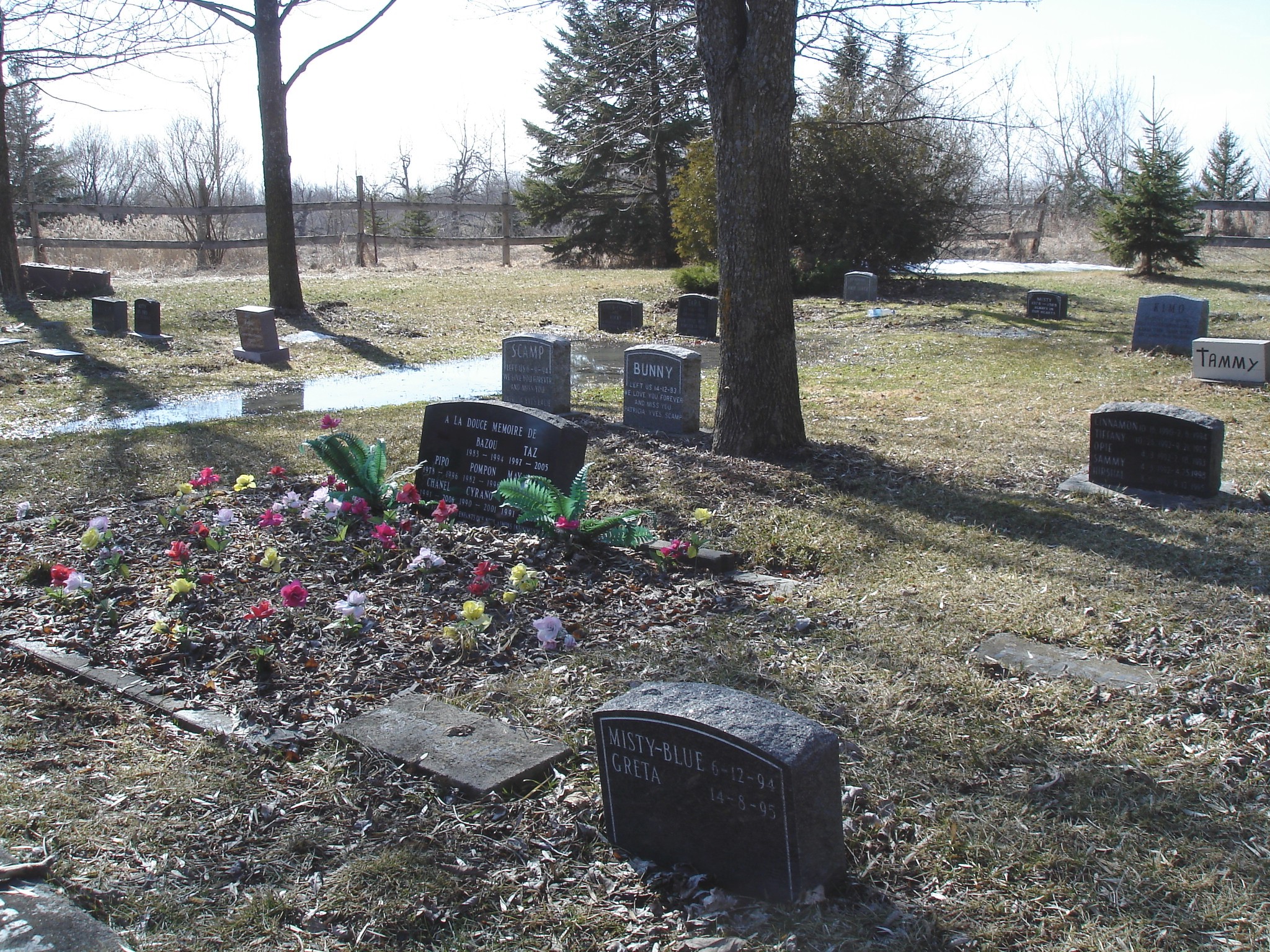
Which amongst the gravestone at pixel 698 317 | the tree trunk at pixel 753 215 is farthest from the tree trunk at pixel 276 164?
the tree trunk at pixel 753 215

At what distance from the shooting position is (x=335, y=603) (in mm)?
4688

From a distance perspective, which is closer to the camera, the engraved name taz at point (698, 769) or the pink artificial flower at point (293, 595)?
the engraved name taz at point (698, 769)

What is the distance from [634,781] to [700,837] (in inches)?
9.6

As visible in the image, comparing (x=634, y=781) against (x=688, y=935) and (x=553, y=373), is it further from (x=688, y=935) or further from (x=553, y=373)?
(x=553, y=373)

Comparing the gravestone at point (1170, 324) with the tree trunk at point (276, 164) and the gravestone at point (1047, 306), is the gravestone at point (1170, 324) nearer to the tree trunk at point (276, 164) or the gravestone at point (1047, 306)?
the gravestone at point (1047, 306)

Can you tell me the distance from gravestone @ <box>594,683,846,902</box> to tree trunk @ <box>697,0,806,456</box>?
488 centimetres

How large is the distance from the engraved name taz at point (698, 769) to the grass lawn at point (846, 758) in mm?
269

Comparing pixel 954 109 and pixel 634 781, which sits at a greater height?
pixel 954 109

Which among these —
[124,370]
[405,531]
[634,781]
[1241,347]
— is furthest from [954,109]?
[124,370]

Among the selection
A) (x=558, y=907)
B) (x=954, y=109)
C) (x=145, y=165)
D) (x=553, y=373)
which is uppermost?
(x=145, y=165)

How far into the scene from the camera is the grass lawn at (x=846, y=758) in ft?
8.80

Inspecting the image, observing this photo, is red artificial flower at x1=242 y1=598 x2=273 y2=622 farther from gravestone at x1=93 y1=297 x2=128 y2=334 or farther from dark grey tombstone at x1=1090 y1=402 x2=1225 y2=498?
gravestone at x1=93 y1=297 x2=128 y2=334

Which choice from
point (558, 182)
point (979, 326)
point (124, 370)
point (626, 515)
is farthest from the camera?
point (558, 182)

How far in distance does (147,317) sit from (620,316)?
7330 millimetres
